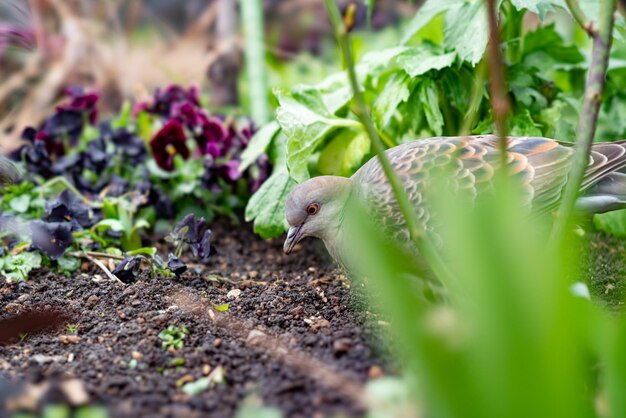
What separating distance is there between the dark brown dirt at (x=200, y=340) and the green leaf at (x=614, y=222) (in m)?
1.44

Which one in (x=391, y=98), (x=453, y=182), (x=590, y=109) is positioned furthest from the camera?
(x=391, y=98)

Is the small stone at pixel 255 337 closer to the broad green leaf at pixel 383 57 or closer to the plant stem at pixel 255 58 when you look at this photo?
the broad green leaf at pixel 383 57

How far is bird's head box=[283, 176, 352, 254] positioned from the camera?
306cm

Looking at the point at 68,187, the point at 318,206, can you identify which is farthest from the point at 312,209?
the point at 68,187

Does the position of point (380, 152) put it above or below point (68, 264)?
above

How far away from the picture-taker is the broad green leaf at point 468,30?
10.7 ft

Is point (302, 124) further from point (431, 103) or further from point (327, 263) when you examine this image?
point (327, 263)

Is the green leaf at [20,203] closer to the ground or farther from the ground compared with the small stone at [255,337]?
farther from the ground

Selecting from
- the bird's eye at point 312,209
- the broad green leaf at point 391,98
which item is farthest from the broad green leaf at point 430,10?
the bird's eye at point 312,209

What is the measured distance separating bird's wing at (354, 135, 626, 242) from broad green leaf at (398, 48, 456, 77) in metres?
0.45

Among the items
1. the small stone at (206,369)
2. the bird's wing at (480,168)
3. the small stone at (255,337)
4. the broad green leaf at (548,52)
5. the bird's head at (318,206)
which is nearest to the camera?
the small stone at (206,369)

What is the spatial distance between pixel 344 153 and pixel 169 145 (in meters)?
1.04

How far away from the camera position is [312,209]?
10.1 feet

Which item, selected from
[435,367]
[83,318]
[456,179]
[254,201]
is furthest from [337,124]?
[435,367]
